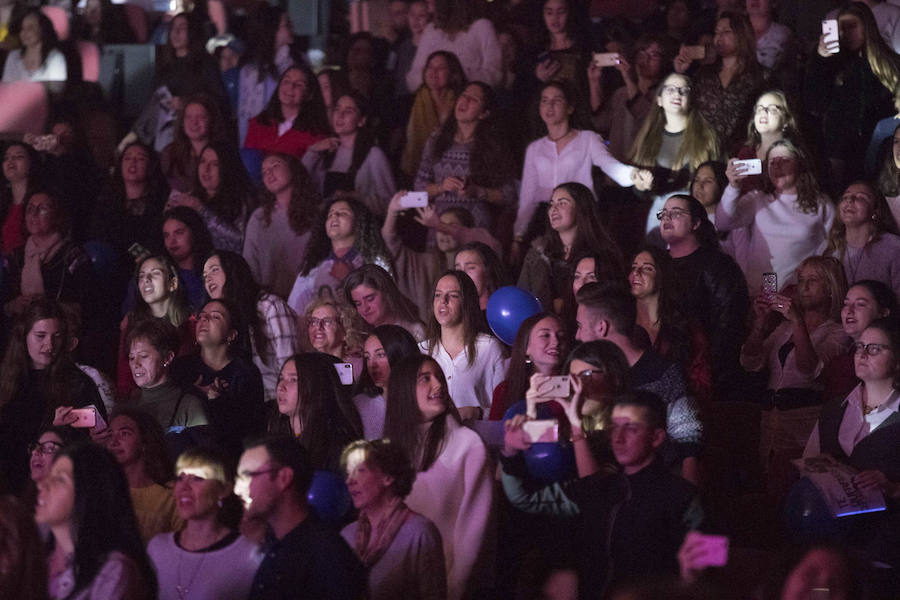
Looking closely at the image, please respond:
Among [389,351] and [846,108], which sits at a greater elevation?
[846,108]

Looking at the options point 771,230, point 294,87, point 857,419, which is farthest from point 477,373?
point 294,87

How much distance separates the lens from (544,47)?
10250 mm

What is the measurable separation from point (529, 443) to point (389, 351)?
1336mm

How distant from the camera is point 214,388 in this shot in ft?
22.4

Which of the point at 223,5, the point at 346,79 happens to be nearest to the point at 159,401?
the point at 346,79

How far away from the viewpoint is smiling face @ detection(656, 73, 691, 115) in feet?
27.3

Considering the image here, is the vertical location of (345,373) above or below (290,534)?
above

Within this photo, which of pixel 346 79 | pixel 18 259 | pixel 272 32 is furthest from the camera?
pixel 272 32

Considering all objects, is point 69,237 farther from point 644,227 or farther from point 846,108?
point 846,108

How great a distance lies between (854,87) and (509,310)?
292 centimetres

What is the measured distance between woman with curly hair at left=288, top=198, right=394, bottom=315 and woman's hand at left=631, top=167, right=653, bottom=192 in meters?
1.39

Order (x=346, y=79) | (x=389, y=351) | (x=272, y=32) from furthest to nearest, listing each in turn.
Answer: (x=272, y=32)
(x=346, y=79)
(x=389, y=351)

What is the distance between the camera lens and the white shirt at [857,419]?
570cm

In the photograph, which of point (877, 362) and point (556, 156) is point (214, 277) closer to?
point (556, 156)
